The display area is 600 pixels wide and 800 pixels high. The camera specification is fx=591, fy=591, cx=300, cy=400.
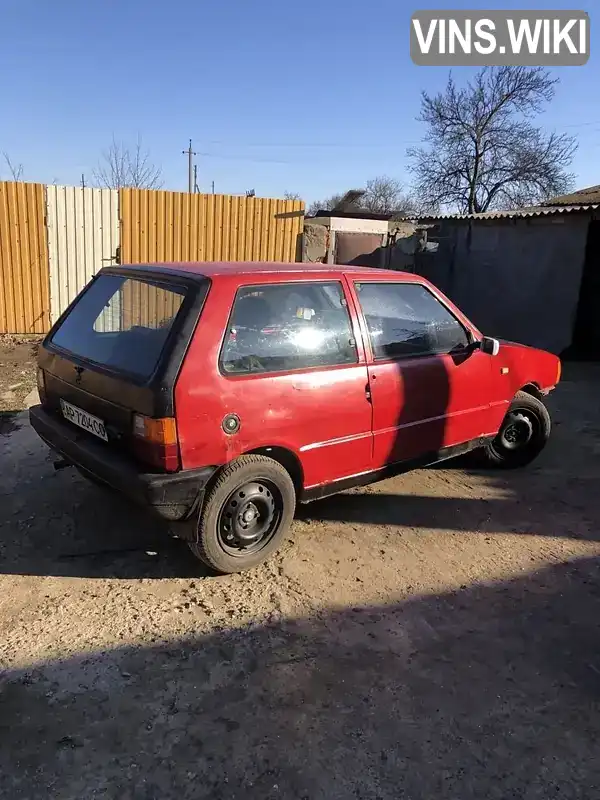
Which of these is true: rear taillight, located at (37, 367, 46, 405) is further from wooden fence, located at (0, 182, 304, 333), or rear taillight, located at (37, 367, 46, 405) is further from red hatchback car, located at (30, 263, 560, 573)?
wooden fence, located at (0, 182, 304, 333)

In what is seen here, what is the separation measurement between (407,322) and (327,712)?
253 cm

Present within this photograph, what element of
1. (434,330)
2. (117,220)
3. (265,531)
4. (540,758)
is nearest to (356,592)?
(265,531)

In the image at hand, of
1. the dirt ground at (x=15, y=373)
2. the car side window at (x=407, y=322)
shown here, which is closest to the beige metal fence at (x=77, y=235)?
the dirt ground at (x=15, y=373)

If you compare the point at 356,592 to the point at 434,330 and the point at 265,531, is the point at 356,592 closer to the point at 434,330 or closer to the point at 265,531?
the point at 265,531

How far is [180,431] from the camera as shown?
2918 mm

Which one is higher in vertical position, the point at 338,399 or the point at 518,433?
the point at 338,399

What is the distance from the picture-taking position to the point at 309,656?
2740 millimetres

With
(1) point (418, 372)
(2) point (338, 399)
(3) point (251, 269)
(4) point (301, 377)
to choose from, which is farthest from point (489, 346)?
(3) point (251, 269)

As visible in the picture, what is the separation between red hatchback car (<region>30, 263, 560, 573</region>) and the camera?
9.82 feet

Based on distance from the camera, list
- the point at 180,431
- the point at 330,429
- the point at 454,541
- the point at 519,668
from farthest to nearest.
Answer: the point at 454,541 < the point at 330,429 < the point at 180,431 < the point at 519,668

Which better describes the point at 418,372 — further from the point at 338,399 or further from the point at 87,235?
the point at 87,235

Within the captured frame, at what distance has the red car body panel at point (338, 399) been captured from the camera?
9.91 feet

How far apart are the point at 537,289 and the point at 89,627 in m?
10.4

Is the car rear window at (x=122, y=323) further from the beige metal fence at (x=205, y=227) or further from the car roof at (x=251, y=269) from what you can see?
the beige metal fence at (x=205, y=227)
